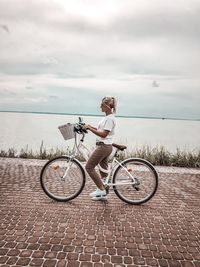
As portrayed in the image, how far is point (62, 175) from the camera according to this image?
19.3ft

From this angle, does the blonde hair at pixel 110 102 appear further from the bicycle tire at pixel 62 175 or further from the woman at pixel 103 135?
the bicycle tire at pixel 62 175

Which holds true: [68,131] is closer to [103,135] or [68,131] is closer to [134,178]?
[103,135]

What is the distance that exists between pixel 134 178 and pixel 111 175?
0.43 m

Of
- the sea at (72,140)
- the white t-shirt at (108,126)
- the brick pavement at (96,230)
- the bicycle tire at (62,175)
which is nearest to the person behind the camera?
the brick pavement at (96,230)

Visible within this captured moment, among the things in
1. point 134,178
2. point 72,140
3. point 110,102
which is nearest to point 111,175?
point 134,178

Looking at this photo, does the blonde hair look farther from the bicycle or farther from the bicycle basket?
the bicycle basket

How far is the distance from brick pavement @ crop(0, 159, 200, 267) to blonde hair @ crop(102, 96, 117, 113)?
1.79m

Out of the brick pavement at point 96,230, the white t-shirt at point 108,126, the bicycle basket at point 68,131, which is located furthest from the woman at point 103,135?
the brick pavement at point 96,230

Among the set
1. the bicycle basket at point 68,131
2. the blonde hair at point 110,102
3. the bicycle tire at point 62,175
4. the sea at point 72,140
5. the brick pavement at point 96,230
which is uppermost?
the blonde hair at point 110,102

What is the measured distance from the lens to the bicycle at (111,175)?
5.78 meters

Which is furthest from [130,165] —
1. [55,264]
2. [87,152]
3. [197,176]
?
[197,176]

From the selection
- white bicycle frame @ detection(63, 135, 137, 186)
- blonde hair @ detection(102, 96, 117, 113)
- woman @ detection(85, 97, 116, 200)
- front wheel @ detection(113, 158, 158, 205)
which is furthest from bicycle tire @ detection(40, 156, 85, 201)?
blonde hair @ detection(102, 96, 117, 113)

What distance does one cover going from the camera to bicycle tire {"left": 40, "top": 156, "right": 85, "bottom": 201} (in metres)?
5.77

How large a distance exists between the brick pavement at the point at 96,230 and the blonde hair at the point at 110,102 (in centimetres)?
179
